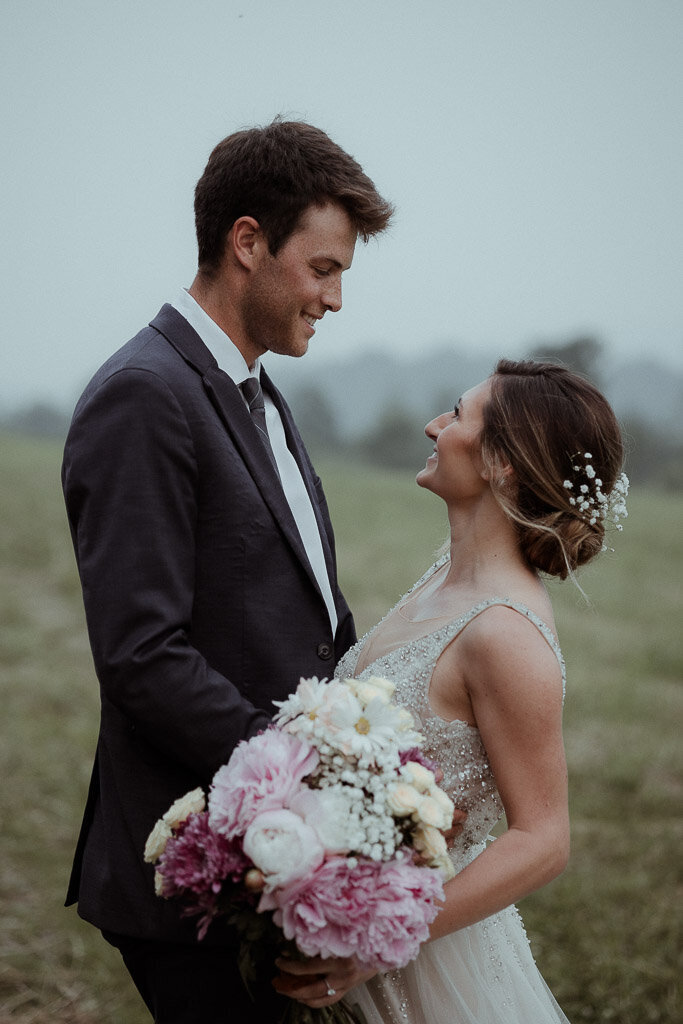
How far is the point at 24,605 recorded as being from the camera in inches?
528

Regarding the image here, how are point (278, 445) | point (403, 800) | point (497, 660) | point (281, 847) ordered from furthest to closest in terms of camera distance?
1. point (278, 445)
2. point (497, 660)
3. point (403, 800)
4. point (281, 847)

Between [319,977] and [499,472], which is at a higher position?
[499,472]

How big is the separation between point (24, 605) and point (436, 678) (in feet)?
38.3

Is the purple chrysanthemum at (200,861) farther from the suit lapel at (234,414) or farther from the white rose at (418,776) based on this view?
the suit lapel at (234,414)

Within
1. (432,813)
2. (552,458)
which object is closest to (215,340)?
(552,458)

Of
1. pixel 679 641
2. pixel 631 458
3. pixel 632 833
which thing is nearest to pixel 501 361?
pixel 631 458

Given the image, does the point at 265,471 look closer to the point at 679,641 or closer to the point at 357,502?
the point at 679,641

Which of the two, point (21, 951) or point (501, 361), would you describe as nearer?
point (501, 361)

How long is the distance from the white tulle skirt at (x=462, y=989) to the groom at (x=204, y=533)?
0.31m

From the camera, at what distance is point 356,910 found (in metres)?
1.93

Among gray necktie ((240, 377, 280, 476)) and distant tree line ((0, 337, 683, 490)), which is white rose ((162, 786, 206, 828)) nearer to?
gray necktie ((240, 377, 280, 476))

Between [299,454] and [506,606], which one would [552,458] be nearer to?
[506,606]

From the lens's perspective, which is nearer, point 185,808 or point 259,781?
point 259,781

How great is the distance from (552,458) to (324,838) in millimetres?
1367
